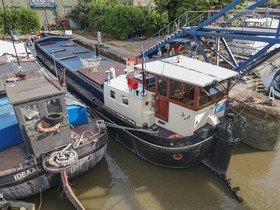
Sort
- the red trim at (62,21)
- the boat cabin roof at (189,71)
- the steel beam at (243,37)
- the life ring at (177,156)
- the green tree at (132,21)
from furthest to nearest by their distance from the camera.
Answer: the red trim at (62,21)
the green tree at (132,21)
the steel beam at (243,37)
the life ring at (177,156)
the boat cabin roof at (189,71)

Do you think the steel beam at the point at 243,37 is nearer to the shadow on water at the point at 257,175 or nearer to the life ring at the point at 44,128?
the shadow on water at the point at 257,175

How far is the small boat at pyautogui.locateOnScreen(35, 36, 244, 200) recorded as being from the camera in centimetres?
745

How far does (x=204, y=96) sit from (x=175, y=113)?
3.57 feet

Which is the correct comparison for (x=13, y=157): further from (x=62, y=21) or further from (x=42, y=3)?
(x=42, y=3)

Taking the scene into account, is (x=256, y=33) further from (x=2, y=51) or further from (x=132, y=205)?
(x=2, y=51)

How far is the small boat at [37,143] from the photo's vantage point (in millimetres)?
6430

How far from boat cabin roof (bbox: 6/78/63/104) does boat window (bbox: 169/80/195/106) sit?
11.4 feet

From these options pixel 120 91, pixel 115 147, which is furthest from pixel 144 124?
pixel 115 147

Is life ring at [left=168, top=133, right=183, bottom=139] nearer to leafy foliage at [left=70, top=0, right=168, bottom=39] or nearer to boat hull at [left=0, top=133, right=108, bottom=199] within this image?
boat hull at [left=0, top=133, right=108, bottom=199]

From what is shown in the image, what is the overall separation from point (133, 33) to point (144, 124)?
19.2 metres

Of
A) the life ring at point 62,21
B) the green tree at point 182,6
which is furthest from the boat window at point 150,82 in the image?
the life ring at point 62,21

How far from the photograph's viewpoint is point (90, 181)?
8328 mm

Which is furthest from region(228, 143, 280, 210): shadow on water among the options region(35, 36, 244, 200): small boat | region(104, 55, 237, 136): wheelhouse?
region(104, 55, 237, 136): wheelhouse

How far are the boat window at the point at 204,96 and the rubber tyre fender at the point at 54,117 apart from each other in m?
4.21
